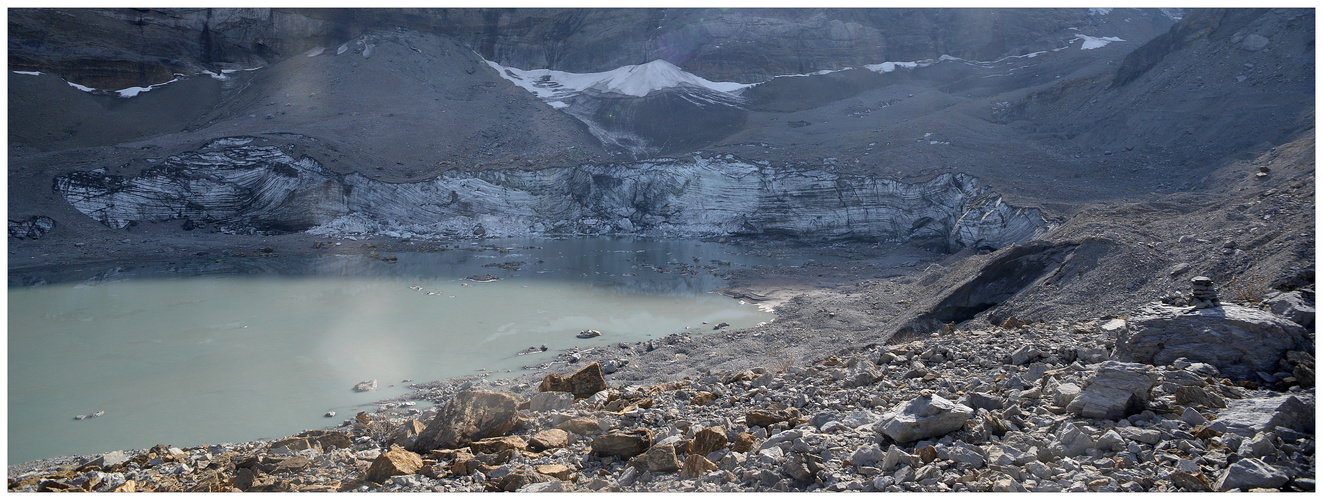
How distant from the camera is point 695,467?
11.0ft

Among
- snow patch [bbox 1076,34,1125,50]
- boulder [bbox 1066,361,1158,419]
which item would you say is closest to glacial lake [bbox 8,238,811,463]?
boulder [bbox 1066,361,1158,419]

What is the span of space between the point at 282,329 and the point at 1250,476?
13725 mm

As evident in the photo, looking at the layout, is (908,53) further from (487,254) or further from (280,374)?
(280,374)

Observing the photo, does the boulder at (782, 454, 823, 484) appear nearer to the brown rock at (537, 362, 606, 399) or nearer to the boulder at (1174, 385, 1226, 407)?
the boulder at (1174, 385, 1226, 407)

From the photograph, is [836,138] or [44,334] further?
[836,138]

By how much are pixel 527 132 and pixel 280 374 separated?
96.9 ft

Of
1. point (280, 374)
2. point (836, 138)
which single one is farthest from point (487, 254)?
point (836, 138)

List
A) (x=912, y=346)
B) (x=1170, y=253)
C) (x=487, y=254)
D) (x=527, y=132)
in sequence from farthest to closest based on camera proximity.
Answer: (x=527, y=132) → (x=487, y=254) → (x=1170, y=253) → (x=912, y=346)

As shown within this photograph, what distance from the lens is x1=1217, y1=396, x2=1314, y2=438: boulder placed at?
282cm

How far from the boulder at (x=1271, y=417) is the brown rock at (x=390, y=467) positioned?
408 cm

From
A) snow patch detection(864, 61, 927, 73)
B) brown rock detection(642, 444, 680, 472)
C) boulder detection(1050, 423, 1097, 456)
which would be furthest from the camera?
snow patch detection(864, 61, 927, 73)

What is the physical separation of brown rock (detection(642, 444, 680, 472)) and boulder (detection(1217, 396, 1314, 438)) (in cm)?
255

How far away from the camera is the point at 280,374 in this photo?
9.38 metres

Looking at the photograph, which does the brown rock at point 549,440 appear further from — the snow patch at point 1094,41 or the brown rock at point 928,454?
the snow patch at point 1094,41
